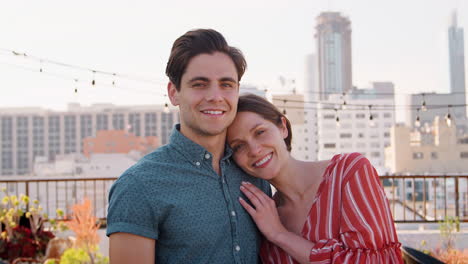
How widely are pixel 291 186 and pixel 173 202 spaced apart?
0.63 m

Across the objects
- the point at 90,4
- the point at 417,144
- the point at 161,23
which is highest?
the point at 90,4

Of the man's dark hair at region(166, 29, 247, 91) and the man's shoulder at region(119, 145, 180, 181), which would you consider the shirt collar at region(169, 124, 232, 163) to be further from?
the man's dark hair at region(166, 29, 247, 91)

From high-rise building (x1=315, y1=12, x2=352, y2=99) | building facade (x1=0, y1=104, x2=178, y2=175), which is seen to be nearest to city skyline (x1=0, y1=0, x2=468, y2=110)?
building facade (x1=0, y1=104, x2=178, y2=175)

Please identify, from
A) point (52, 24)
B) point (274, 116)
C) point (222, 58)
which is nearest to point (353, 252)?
point (274, 116)

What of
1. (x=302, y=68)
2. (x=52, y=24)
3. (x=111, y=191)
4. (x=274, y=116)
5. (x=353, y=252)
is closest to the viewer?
(x=111, y=191)

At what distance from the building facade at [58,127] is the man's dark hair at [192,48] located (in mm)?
89373

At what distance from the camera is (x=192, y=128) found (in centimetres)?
187

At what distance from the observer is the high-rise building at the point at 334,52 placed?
152 m

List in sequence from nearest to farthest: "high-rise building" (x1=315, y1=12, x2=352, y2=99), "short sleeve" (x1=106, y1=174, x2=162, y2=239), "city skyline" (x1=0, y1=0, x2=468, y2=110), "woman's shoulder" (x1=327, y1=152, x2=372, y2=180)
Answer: "short sleeve" (x1=106, y1=174, x2=162, y2=239)
"woman's shoulder" (x1=327, y1=152, x2=372, y2=180)
"city skyline" (x1=0, y1=0, x2=468, y2=110)
"high-rise building" (x1=315, y1=12, x2=352, y2=99)

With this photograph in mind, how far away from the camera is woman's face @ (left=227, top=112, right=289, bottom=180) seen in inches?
78.5

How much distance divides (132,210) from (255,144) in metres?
0.60

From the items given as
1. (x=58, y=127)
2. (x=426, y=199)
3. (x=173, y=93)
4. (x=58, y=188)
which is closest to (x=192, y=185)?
(x=173, y=93)

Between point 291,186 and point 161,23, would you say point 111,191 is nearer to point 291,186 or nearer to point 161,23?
point 291,186

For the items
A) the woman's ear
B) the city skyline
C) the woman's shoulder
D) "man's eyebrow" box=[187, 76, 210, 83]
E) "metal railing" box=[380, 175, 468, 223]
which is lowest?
"metal railing" box=[380, 175, 468, 223]
